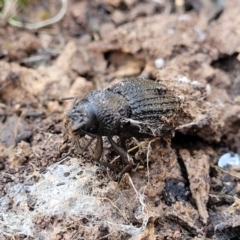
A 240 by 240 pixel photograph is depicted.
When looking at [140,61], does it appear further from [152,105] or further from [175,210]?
[175,210]

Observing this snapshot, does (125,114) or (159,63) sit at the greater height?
(125,114)

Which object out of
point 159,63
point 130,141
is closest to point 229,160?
point 130,141

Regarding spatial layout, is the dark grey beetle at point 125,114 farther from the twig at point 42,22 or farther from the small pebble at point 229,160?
the twig at point 42,22

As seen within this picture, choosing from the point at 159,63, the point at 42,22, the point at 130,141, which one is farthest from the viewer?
the point at 42,22

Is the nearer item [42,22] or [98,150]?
[98,150]

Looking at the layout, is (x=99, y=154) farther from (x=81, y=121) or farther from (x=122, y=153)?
(x=81, y=121)

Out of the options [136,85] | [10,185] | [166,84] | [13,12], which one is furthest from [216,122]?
[13,12]

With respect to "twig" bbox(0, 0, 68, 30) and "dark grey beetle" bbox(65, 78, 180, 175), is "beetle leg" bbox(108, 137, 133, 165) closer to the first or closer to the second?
"dark grey beetle" bbox(65, 78, 180, 175)

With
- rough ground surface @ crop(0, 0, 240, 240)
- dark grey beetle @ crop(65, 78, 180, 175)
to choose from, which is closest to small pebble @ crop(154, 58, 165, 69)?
rough ground surface @ crop(0, 0, 240, 240)
